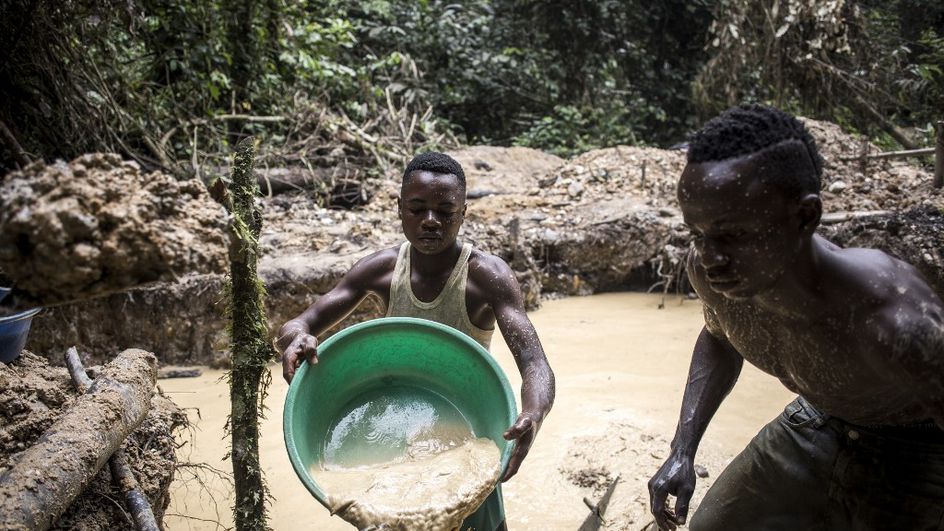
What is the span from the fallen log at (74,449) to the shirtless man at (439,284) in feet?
1.80

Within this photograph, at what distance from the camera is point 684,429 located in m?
1.98

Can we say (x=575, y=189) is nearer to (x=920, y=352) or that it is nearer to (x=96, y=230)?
(x=920, y=352)

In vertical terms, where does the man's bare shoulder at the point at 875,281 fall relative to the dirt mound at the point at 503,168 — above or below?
above

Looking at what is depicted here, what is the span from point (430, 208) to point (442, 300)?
0.36 m

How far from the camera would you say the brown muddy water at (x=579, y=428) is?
3.01 m

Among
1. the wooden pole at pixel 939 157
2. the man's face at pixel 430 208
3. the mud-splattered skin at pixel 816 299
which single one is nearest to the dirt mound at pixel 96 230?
the mud-splattered skin at pixel 816 299

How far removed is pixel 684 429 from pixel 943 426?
694 millimetres

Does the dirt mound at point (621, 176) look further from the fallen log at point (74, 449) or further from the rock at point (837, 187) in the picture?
the fallen log at point (74, 449)

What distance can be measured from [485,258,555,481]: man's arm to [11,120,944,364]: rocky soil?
1.59 meters

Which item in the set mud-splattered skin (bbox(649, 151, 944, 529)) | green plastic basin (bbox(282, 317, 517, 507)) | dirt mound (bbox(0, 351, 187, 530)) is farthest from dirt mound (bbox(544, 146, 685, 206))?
dirt mound (bbox(0, 351, 187, 530))

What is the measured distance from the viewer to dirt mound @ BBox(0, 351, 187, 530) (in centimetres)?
201

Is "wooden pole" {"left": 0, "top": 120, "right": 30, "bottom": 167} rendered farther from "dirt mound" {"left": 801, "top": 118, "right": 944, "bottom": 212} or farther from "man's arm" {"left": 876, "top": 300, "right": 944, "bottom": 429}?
"dirt mound" {"left": 801, "top": 118, "right": 944, "bottom": 212}

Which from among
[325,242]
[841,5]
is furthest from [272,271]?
[841,5]

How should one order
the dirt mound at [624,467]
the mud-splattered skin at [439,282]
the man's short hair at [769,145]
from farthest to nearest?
the dirt mound at [624,467] → the mud-splattered skin at [439,282] → the man's short hair at [769,145]
